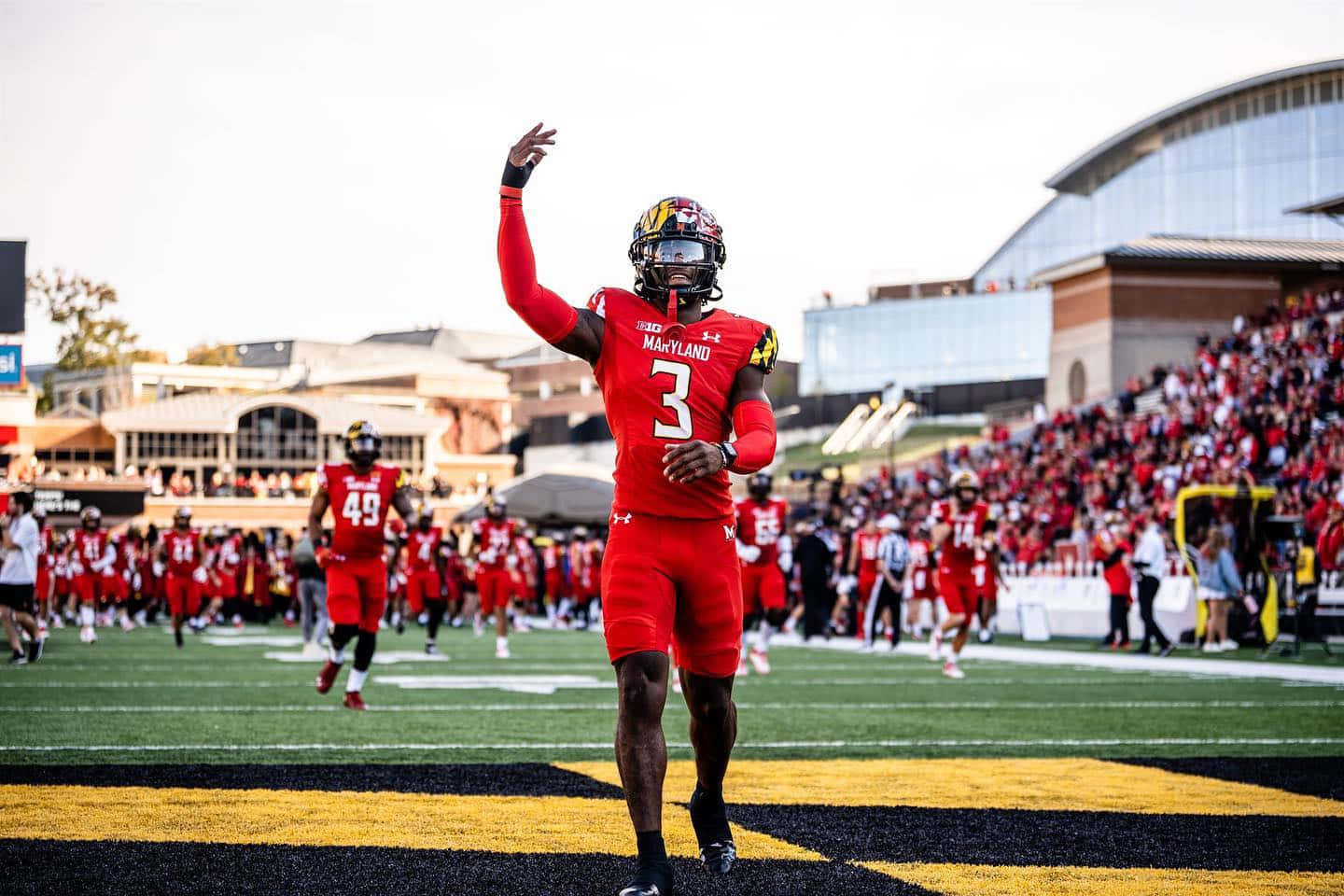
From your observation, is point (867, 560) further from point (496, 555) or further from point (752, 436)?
point (752, 436)

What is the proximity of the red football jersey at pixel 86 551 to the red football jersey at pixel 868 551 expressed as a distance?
1189 cm

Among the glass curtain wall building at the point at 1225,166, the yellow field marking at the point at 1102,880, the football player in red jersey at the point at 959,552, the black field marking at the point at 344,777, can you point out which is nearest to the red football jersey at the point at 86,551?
the football player in red jersey at the point at 959,552

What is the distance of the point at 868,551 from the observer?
Answer: 884 inches

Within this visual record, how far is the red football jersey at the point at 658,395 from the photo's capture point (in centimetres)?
530

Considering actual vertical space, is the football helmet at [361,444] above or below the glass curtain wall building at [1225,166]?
below

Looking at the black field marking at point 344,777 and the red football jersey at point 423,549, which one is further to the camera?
the red football jersey at point 423,549

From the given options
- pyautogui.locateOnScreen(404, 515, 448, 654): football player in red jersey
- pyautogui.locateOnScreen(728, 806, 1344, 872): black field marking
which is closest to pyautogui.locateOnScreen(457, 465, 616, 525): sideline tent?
pyautogui.locateOnScreen(404, 515, 448, 654): football player in red jersey

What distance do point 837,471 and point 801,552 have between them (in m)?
13.6

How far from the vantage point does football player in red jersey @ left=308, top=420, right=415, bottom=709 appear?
11.7 m

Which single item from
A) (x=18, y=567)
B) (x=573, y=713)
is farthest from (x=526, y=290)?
(x=18, y=567)

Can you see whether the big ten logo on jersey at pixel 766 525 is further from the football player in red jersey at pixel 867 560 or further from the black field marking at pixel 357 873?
the black field marking at pixel 357 873

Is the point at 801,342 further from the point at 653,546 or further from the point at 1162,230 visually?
the point at 653,546

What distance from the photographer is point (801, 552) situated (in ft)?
80.7

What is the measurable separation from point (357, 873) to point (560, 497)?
31.1m
